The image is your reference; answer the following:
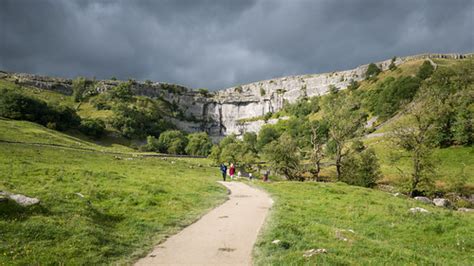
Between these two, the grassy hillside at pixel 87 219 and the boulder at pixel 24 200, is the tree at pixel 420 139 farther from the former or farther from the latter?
the boulder at pixel 24 200

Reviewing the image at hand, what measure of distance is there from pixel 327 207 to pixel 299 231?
8795 millimetres

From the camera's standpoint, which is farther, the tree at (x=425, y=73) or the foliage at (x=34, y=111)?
the tree at (x=425, y=73)

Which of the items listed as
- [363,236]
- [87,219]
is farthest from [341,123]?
[87,219]

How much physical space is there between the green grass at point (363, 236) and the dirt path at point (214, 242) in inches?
24.4

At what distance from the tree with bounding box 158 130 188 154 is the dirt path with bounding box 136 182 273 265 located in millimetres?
117993

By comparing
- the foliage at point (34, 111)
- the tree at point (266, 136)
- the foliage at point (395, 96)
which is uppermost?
the foliage at point (395, 96)

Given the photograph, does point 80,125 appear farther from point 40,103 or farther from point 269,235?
point 269,235

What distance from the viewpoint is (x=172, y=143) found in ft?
437

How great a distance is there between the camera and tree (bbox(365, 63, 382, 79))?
16932cm

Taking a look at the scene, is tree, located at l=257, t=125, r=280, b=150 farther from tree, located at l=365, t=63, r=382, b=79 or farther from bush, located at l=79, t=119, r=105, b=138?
tree, located at l=365, t=63, r=382, b=79

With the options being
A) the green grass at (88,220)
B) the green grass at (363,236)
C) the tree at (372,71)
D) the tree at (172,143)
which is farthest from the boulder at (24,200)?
the tree at (372,71)

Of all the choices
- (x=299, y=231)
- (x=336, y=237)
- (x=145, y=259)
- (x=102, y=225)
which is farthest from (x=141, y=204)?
(x=336, y=237)

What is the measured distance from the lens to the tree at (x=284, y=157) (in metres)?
48.5

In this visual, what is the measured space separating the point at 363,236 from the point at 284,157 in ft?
118
